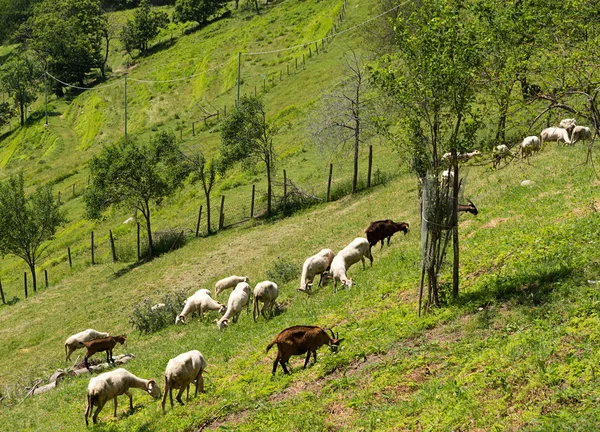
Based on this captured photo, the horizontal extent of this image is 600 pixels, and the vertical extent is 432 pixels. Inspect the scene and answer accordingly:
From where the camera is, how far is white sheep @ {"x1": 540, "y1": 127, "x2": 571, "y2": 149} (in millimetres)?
29909

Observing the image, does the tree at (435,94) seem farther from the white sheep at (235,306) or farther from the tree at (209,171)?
the tree at (209,171)

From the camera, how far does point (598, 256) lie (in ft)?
49.2

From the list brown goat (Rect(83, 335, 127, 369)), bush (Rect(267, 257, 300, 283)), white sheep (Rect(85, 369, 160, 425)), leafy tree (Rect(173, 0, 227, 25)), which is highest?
leafy tree (Rect(173, 0, 227, 25))

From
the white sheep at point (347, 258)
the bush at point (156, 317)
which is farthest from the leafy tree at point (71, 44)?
the white sheep at point (347, 258)

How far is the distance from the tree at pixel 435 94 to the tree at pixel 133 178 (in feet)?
98.1

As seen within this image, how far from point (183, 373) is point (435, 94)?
874 cm

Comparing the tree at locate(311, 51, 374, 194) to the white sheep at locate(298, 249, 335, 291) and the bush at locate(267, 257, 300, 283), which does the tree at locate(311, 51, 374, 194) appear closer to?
the bush at locate(267, 257, 300, 283)

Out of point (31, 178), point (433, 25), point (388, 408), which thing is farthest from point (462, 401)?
point (31, 178)

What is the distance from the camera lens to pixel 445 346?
13.9 meters

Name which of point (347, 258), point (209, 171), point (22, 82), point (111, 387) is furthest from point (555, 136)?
point (22, 82)

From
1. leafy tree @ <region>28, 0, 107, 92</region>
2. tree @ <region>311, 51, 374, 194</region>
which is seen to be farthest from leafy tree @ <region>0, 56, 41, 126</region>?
tree @ <region>311, 51, 374, 194</region>

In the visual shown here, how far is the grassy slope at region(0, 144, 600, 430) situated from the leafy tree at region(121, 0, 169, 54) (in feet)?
303

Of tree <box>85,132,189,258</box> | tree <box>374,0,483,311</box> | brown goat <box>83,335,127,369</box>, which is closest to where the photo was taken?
tree <box>374,0,483,311</box>

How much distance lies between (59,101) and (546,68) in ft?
332
